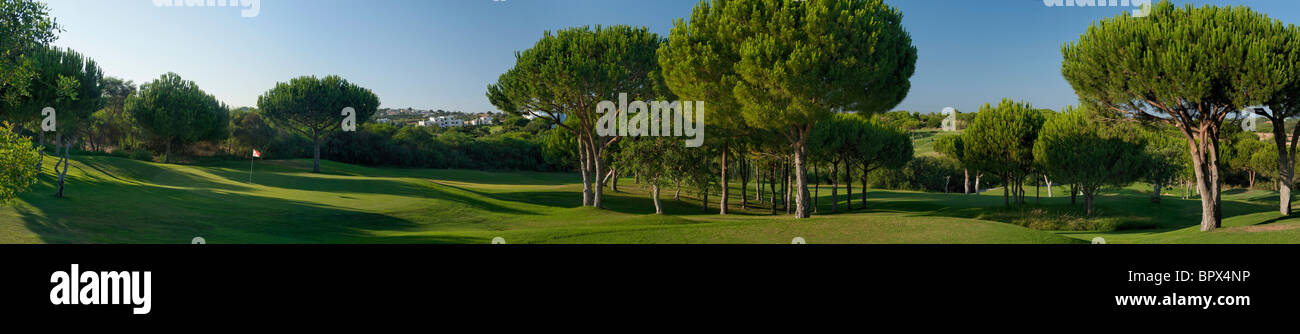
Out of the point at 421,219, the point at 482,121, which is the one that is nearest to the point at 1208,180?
the point at 421,219

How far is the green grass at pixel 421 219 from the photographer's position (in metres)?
14.9

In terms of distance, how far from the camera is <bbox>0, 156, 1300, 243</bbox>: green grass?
14930mm

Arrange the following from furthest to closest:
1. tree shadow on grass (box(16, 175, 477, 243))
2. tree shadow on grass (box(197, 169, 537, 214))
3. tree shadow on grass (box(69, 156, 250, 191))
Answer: tree shadow on grass (box(197, 169, 537, 214)) → tree shadow on grass (box(69, 156, 250, 191)) → tree shadow on grass (box(16, 175, 477, 243))

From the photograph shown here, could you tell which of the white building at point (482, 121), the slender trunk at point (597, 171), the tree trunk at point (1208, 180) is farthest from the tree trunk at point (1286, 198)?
A: the white building at point (482, 121)

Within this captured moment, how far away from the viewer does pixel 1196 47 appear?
68.3ft

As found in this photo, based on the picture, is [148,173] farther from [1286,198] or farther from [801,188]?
[1286,198]

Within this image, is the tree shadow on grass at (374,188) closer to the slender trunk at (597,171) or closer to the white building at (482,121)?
the slender trunk at (597,171)

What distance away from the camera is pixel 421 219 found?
25.8m

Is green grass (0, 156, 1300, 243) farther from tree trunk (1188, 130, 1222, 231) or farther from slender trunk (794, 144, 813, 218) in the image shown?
slender trunk (794, 144, 813, 218)

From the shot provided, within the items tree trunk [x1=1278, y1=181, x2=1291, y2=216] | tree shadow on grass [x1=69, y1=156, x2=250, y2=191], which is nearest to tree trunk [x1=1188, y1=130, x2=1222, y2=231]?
tree trunk [x1=1278, y1=181, x2=1291, y2=216]

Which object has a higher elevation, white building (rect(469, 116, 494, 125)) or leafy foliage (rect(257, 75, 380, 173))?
white building (rect(469, 116, 494, 125))
